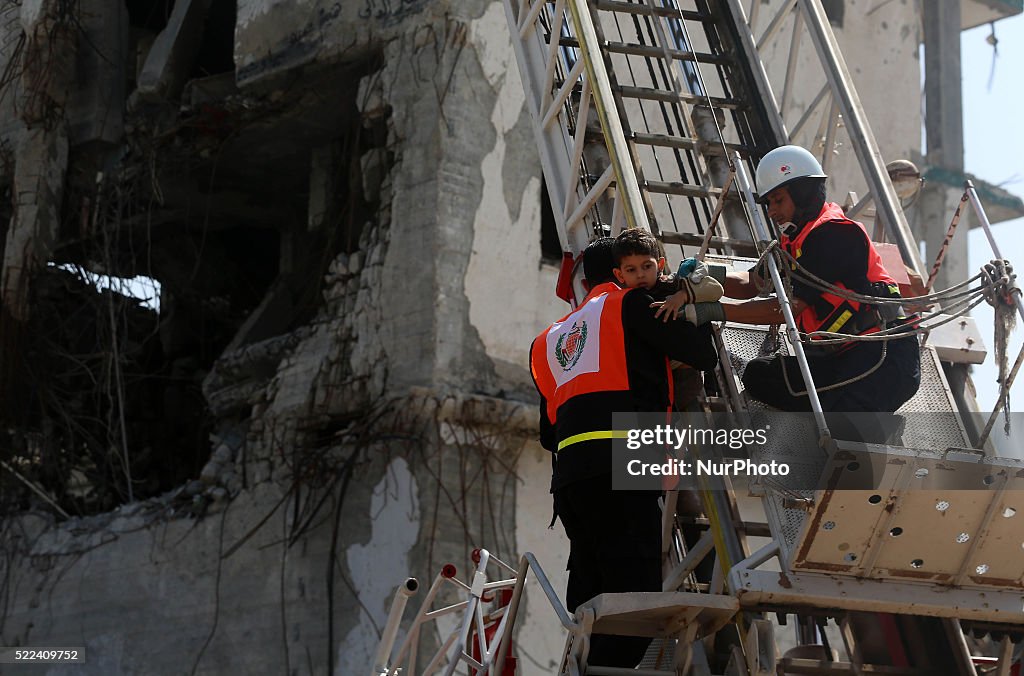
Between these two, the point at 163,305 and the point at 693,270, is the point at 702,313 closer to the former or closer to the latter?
the point at 693,270

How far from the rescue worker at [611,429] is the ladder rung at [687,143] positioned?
1.79m

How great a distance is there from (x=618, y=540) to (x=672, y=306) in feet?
3.02

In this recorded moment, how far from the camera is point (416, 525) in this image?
9.98m

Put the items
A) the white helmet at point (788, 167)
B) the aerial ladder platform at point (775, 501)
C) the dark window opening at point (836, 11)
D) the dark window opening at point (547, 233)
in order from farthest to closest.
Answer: the dark window opening at point (836, 11) < the dark window opening at point (547, 233) < the white helmet at point (788, 167) < the aerial ladder platform at point (775, 501)

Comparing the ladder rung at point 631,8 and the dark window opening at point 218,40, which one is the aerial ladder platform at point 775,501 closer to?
the ladder rung at point 631,8

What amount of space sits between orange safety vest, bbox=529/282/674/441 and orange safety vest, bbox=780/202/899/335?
0.61m

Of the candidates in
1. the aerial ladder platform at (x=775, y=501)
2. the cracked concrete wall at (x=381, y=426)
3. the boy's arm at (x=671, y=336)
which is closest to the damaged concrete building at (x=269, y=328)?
the cracked concrete wall at (x=381, y=426)

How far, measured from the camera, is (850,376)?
17.5 ft

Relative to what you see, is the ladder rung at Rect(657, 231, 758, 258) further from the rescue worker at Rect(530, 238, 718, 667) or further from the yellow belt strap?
the yellow belt strap

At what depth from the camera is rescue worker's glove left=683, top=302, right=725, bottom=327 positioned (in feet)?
17.6

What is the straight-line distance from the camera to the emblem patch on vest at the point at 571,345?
557 centimetres

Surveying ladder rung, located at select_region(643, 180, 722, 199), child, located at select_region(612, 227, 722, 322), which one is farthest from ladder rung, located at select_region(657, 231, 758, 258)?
child, located at select_region(612, 227, 722, 322)

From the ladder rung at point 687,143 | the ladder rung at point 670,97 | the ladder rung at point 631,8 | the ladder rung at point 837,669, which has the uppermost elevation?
the ladder rung at point 631,8

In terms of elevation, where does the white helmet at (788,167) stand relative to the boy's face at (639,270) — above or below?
above
